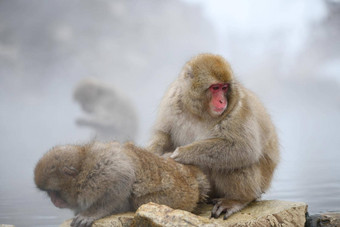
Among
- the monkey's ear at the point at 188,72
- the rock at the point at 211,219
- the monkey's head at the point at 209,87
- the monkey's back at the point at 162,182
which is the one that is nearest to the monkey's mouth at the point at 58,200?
the rock at the point at 211,219

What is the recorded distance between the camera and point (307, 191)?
6047mm

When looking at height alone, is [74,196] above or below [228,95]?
below

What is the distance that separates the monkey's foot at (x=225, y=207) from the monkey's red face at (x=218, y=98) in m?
0.79

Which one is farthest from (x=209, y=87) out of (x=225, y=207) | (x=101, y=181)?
(x=101, y=181)

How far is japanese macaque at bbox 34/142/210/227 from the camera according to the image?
9.95 feet

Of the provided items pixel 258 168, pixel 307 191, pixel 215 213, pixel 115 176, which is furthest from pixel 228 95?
pixel 307 191

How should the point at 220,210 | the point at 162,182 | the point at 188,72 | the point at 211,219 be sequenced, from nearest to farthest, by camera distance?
the point at 162,182 < the point at 211,219 < the point at 220,210 < the point at 188,72

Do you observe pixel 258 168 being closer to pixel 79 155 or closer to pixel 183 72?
pixel 183 72

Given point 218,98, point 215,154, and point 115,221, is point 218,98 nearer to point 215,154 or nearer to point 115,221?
point 215,154

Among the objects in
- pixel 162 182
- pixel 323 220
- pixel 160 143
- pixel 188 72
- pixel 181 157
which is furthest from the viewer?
pixel 160 143

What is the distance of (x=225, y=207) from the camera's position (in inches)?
145

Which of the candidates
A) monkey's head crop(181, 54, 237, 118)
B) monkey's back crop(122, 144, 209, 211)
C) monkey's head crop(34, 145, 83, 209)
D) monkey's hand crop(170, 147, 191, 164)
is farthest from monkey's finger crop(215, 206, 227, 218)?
monkey's head crop(34, 145, 83, 209)

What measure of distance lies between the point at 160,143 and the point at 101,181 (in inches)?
50.2

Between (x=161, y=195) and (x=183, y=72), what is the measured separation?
1277 millimetres
